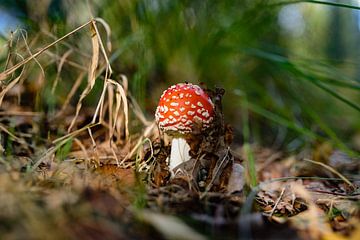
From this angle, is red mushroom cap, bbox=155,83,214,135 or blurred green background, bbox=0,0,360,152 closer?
red mushroom cap, bbox=155,83,214,135

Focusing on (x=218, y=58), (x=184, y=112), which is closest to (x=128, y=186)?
(x=184, y=112)

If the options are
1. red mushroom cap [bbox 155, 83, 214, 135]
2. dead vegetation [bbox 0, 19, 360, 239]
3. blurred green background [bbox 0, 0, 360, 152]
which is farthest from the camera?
blurred green background [bbox 0, 0, 360, 152]

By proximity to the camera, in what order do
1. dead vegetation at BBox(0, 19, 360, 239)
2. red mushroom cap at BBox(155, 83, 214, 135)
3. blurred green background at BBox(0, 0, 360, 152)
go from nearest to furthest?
dead vegetation at BBox(0, 19, 360, 239) < red mushroom cap at BBox(155, 83, 214, 135) < blurred green background at BBox(0, 0, 360, 152)

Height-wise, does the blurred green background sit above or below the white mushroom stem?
above

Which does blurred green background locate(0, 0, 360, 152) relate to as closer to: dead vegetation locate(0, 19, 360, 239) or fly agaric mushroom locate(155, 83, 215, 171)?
dead vegetation locate(0, 19, 360, 239)

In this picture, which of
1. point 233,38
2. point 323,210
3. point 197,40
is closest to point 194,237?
point 323,210

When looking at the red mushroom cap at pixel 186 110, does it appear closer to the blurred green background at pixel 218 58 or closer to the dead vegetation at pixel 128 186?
the dead vegetation at pixel 128 186

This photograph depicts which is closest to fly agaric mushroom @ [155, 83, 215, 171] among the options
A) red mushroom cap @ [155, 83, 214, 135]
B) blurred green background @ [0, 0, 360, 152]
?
red mushroom cap @ [155, 83, 214, 135]

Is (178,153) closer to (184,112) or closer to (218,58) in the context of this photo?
(184,112)
